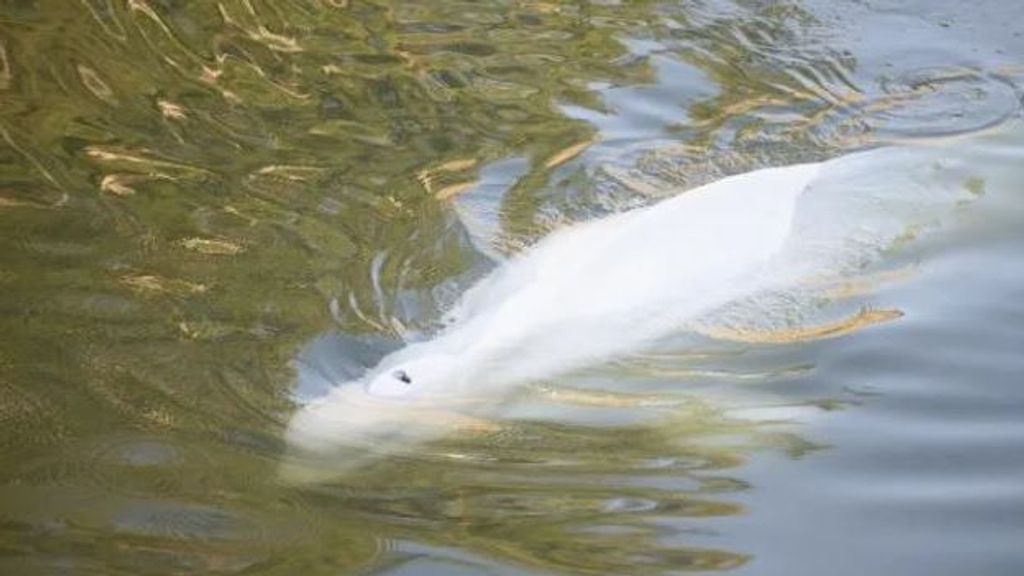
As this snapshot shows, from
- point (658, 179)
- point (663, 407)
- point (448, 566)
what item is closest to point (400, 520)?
point (448, 566)

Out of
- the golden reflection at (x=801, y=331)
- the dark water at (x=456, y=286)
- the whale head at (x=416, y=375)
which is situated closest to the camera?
the dark water at (x=456, y=286)

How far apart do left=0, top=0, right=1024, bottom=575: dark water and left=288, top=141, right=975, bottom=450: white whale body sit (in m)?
0.11

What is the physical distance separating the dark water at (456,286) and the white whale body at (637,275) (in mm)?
107

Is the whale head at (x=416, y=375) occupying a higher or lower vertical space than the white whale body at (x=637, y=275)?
lower

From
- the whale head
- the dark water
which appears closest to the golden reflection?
the dark water

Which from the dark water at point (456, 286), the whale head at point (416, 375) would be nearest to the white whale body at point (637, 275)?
the whale head at point (416, 375)

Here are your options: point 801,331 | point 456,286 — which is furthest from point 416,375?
point 801,331

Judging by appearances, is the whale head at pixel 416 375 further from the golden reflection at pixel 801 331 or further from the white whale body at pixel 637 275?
the golden reflection at pixel 801 331

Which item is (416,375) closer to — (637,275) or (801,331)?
(637,275)

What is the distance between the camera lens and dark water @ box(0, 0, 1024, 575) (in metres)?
3.11

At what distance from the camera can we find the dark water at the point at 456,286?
3105 mm

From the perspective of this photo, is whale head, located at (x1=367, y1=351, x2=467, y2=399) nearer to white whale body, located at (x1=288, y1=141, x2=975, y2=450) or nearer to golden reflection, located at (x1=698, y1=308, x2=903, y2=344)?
white whale body, located at (x1=288, y1=141, x2=975, y2=450)

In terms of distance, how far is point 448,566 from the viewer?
2.97 m

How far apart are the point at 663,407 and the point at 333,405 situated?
798mm
